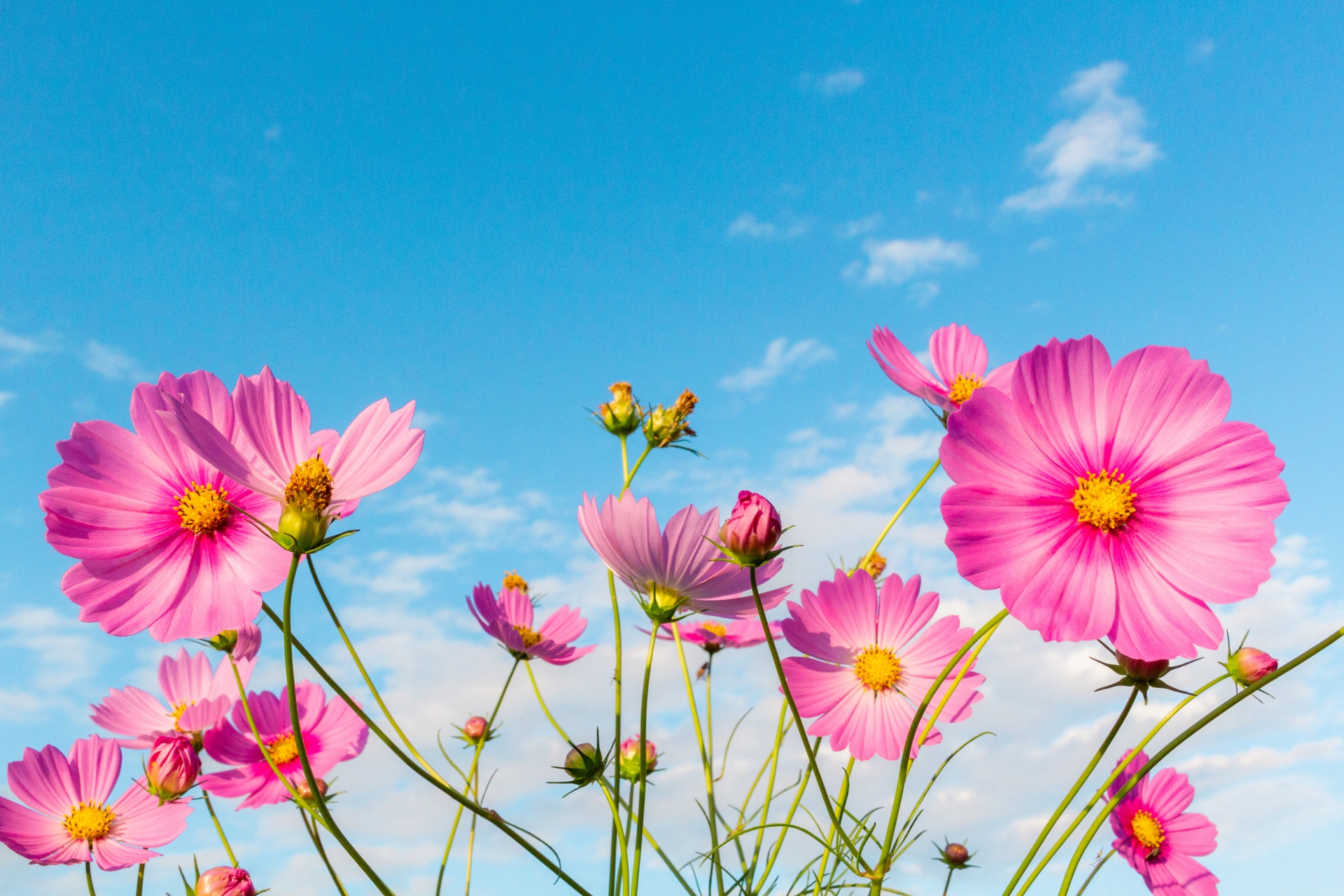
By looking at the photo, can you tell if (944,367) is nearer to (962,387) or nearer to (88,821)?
(962,387)

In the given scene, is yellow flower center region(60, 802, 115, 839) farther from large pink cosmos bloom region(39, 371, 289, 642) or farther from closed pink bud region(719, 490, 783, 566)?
closed pink bud region(719, 490, 783, 566)

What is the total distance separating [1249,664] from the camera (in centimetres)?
119

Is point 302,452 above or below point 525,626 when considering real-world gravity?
below

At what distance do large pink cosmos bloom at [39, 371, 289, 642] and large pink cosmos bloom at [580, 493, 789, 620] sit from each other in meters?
0.35

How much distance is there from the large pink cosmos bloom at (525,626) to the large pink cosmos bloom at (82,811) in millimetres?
534

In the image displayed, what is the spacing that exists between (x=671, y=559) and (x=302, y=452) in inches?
16.6

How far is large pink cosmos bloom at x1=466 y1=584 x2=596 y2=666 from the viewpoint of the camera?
152 cm

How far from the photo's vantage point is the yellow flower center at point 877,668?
1.37m

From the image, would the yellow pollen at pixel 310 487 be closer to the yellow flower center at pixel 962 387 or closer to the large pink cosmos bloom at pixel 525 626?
the large pink cosmos bloom at pixel 525 626

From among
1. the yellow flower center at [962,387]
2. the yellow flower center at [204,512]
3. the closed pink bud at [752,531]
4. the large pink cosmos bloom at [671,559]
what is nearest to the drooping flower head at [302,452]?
the yellow flower center at [204,512]

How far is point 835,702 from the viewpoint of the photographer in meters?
1.34

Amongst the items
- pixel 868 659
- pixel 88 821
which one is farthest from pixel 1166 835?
pixel 88 821

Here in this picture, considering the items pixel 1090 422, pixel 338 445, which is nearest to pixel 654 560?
pixel 338 445

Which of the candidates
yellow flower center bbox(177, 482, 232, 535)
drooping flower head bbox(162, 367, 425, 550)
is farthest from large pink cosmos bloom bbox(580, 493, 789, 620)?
yellow flower center bbox(177, 482, 232, 535)
